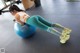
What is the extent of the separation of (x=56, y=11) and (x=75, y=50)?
5.04ft

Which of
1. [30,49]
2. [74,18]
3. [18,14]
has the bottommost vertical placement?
[30,49]

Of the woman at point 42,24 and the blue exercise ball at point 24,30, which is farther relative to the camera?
the blue exercise ball at point 24,30

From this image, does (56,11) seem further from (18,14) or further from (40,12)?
(18,14)

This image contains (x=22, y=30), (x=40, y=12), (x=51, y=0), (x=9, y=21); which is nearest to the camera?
(x=22, y=30)

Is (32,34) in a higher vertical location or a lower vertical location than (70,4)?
lower

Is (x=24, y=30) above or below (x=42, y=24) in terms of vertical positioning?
below

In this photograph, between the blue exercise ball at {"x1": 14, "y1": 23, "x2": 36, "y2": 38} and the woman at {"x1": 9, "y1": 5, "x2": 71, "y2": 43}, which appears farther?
the blue exercise ball at {"x1": 14, "y1": 23, "x2": 36, "y2": 38}

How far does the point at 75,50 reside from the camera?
199 cm

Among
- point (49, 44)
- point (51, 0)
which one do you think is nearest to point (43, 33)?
point (49, 44)

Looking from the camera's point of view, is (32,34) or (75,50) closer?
(75,50)

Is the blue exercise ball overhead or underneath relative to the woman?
underneath

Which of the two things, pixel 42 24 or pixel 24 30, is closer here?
pixel 42 24

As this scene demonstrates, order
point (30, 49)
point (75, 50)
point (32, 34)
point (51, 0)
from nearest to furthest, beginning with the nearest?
point (75, 50)
point (30, 49)
point (32, 34)
point (51, 0)

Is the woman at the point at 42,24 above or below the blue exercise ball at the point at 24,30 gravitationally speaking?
above
